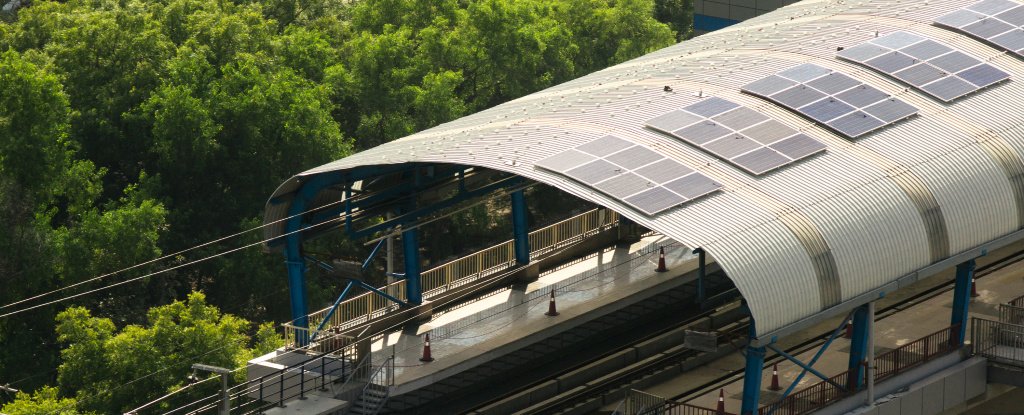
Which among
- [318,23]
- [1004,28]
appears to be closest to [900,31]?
[1004,28]

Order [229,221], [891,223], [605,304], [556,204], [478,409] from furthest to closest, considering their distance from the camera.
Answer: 1. [556,204]
2. [229,221]
3. [605,304]
4. [478,409]
5. [891,223]

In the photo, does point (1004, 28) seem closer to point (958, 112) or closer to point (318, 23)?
point (958, 112)

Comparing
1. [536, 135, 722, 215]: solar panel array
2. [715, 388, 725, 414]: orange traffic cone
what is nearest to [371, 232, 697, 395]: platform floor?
[715, 388, 725, 414]: orange traffic cone

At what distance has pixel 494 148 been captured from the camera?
55125mm

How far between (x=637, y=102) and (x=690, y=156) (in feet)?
15.1

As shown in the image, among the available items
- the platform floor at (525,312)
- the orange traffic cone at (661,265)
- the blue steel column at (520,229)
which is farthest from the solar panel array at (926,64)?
the blue steel column at (520,229)

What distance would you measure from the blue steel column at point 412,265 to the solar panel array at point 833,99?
36.6 ft

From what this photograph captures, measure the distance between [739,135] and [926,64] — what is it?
921 centimetres

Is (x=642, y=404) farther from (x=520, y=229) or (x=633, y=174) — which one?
(x=520, y=229)

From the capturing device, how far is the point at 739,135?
55.9 m

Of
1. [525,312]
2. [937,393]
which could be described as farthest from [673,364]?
[937,393]

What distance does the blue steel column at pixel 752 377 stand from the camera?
1992 inches

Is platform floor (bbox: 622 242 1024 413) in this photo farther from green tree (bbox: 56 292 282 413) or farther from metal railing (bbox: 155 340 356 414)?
Answer: green tree (bbox: 56 292 282 413)

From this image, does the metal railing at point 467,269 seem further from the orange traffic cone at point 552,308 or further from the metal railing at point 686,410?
the metal railing at point 686,410
